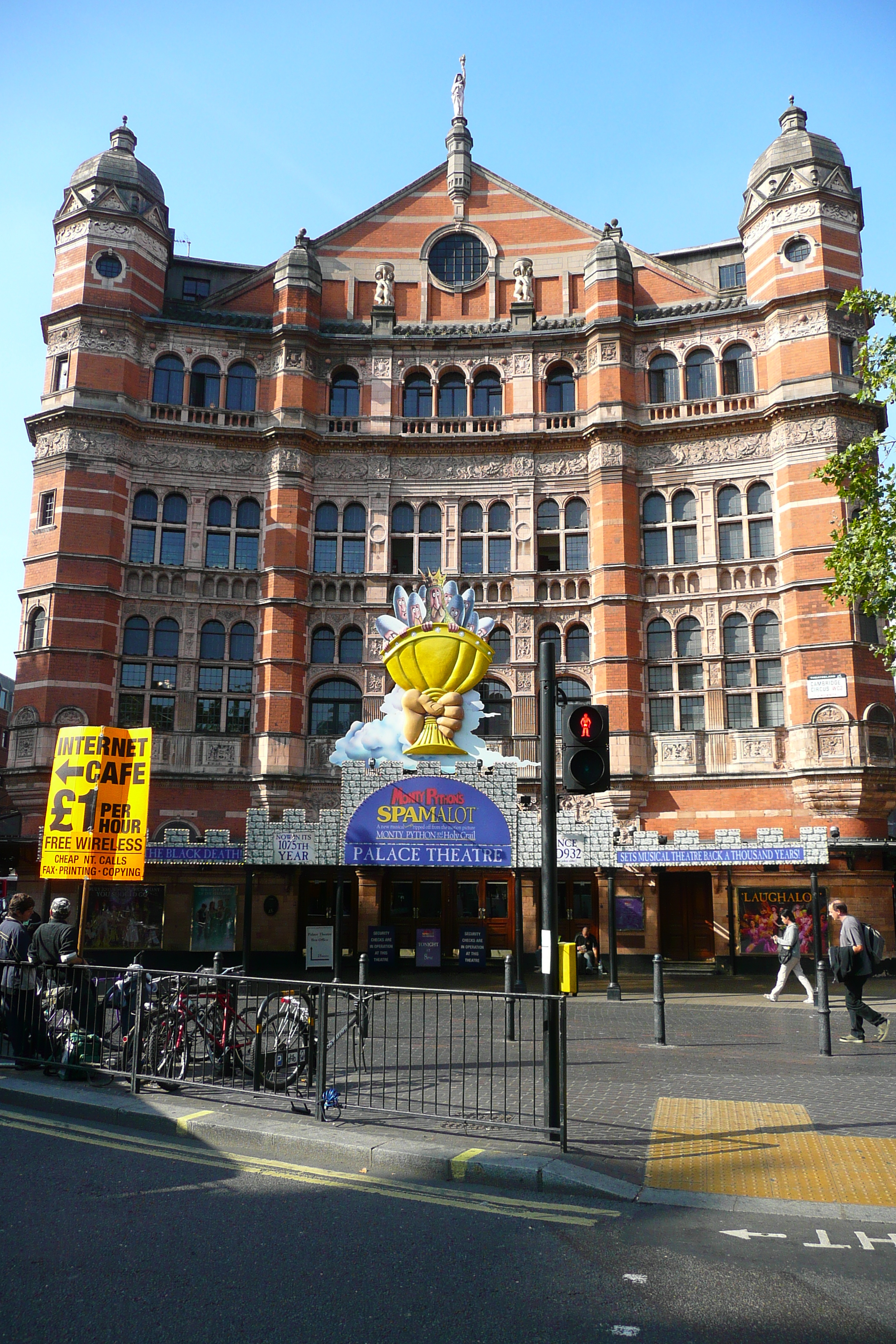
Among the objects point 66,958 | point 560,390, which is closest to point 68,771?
point 66,958

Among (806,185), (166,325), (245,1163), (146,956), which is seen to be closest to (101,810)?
(245,1163)

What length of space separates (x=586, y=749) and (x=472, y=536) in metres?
21.9

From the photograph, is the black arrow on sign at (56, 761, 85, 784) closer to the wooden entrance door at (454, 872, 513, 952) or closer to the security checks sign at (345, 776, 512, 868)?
the security checks sign at (345, 776, 512, 868)

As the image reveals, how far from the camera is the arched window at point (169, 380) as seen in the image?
30484mm

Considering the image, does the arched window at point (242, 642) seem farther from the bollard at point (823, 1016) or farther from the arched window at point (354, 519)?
the bollard at point (823, 1016)

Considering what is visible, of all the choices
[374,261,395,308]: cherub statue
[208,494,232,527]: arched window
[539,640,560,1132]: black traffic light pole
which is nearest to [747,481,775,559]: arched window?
[374,261,395,308]: cherub statue

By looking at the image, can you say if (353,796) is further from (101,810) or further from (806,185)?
(806,185)

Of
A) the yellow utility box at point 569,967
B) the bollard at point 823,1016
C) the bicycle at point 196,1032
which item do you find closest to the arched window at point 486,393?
the yellow utility box at point 569,967

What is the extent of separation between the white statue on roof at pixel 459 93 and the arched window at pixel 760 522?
57.5ft

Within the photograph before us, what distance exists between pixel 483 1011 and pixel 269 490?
18.9m

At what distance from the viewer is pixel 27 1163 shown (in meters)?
7.51

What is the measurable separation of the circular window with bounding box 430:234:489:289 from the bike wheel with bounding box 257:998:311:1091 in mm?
27821

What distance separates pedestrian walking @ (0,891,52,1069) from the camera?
10516mm

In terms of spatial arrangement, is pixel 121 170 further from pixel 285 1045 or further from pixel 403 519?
pixel 285 1045
